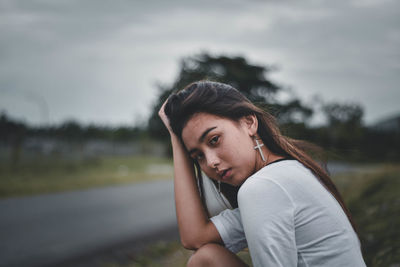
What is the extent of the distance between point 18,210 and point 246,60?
6.76 meters

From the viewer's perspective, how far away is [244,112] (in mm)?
1718

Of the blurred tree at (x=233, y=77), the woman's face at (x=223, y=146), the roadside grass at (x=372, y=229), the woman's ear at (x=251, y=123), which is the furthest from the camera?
the blurred tree at (x=233, y=77)

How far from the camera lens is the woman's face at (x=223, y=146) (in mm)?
1608

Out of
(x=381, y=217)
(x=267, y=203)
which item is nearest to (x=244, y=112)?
(x=267, y=203)

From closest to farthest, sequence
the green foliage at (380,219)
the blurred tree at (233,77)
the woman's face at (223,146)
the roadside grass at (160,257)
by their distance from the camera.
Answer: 1. the woman's face at (223,146)
2. the green foliage at (380,219)
3. the roadside grass at (160,257)
4. the blurred tree at (233,77)

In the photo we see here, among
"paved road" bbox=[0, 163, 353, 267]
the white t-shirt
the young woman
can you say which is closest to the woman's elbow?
the young woman

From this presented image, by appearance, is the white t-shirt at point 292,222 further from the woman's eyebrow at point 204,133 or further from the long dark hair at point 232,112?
the woman's eyebrow at point 204,133

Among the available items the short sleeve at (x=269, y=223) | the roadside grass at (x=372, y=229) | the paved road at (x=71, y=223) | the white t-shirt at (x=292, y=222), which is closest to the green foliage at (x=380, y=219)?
the roadside grass at (x=372, y=229)

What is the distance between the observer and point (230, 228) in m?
1.78

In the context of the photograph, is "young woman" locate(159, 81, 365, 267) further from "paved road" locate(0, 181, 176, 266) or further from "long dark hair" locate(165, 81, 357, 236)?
"paved road" locate(0, 181, 176, 266)

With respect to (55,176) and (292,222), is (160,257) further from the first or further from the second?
(55,176)

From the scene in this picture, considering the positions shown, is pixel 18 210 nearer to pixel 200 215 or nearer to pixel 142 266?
pixel 142 266

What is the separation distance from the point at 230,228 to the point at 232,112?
64 centimetres

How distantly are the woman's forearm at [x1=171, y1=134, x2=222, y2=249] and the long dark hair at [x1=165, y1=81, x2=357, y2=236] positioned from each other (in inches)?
10.1
